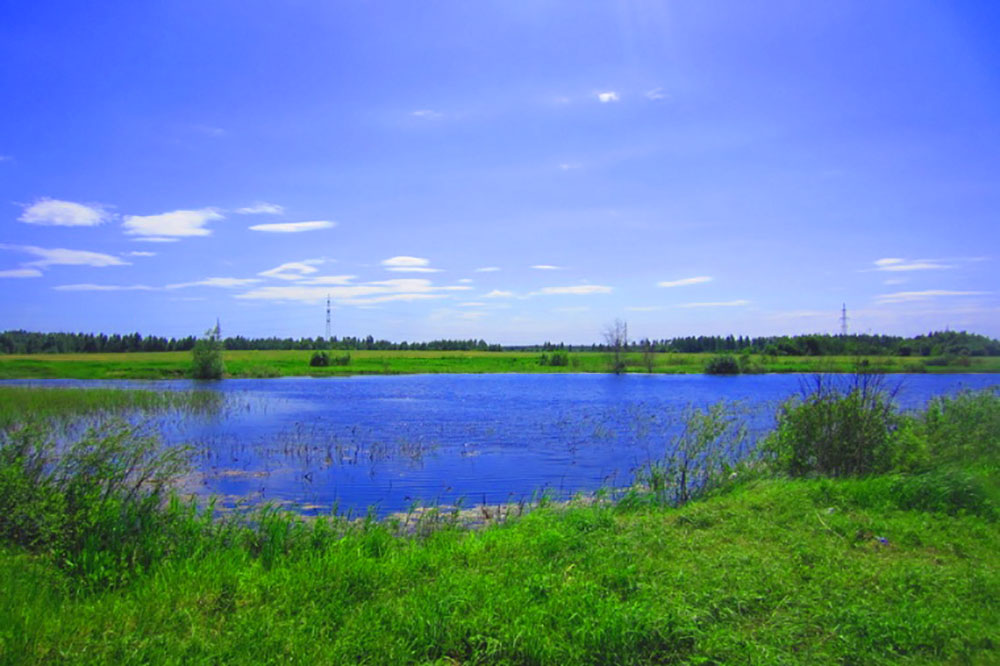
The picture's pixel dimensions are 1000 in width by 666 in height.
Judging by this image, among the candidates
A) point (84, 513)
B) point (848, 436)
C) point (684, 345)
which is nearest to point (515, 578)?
point (84, 513)

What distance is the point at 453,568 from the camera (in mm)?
6539

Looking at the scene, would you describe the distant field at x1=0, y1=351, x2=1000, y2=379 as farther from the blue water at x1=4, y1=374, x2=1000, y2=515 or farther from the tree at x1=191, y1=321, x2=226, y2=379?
the blue water at x1=4, y1=374, x2=1000, y2=515

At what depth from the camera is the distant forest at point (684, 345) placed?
1430 centimetres

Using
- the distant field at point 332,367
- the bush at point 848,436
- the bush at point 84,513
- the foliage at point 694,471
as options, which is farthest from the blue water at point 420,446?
the distant field at point 332,367

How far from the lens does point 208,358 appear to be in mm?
60719

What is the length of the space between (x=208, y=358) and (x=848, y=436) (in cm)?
5989

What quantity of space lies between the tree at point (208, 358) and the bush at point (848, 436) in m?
58.3

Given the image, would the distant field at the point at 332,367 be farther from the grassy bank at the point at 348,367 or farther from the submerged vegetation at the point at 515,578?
the submerged vegetation at the point at 515,578

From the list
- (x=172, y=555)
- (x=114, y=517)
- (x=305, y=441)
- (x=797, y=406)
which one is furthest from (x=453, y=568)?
(x=305, y=441)

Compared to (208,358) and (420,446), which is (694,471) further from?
(208,358)

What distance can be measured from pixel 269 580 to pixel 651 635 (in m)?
3.71

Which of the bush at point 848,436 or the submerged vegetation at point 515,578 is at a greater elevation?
the bush at point 848,436

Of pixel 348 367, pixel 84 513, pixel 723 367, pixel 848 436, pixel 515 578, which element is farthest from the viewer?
pixel 348 367

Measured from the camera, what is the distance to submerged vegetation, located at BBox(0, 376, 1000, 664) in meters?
4.77
